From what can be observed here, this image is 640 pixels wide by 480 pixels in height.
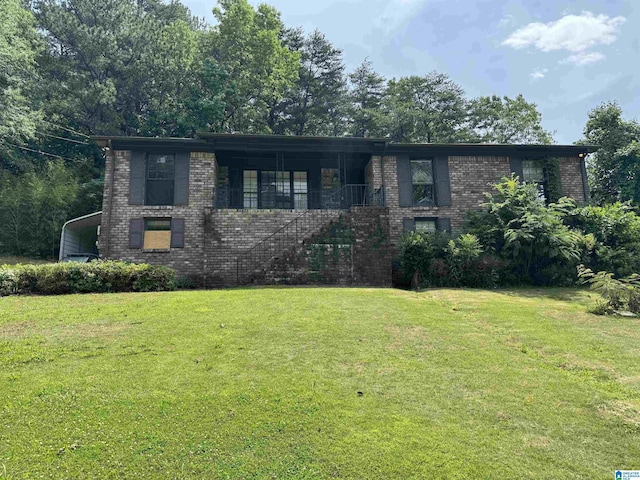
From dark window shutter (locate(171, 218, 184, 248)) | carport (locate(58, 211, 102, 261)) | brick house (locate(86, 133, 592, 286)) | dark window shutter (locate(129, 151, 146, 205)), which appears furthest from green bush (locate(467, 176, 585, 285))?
carport (locate(58, 211, 102, 261))

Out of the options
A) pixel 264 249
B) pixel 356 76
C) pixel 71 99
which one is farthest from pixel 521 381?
pixel 356 76

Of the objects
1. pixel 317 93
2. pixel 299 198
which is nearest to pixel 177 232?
pixel 299 198

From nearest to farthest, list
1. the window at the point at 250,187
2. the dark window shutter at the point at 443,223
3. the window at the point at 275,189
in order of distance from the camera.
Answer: the dark window shutter at the point at 443,223, the window at the point at 250,187, the window at the point at 275,189

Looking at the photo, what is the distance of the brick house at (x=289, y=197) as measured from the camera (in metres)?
14.0

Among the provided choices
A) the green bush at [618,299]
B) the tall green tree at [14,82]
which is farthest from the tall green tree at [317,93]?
the green bush at [618,299]

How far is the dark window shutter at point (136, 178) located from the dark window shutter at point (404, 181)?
10.7 metres

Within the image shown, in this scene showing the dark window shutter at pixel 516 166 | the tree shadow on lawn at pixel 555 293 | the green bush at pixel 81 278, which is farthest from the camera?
the dark window shutter at pixel 516 166

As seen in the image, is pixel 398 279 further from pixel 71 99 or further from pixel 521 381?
pixel 71 99

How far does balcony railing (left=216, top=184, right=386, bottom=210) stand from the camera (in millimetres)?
18248

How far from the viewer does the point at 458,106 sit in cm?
3142

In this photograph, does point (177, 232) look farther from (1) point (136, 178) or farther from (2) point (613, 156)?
(2) point (613, 156)

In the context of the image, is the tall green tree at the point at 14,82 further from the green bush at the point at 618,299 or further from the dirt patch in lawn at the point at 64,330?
the green bush at the point at 618,299

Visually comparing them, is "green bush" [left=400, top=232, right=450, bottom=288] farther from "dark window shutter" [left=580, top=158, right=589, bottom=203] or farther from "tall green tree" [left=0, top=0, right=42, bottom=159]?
"tall green tree" [left=0, top=0, right=42, bottom=159]

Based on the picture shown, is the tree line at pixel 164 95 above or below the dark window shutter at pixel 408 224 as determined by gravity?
above
